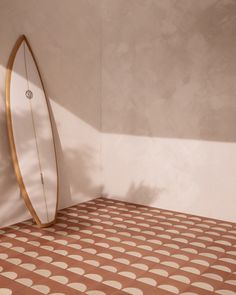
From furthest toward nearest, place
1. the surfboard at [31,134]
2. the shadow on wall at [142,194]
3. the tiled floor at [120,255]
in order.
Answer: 1. the shadow on wall at [142,194]
2. the surfboard at [31,134]
3. the tiled floor at [120,255]

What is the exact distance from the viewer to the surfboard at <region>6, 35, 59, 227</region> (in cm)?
381

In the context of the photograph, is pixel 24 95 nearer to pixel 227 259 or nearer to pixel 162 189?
pixel 162 189

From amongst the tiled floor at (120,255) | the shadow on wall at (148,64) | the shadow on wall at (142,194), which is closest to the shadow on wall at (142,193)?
the shadow on wall at (142,194)

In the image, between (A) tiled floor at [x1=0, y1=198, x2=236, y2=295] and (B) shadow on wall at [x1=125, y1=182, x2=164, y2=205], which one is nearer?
(A) tiled floor at [x1=0, y1=198, x2=236, y2=295]

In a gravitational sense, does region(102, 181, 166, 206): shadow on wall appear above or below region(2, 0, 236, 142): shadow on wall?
below

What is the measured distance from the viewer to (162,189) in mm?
4629

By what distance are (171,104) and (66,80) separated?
1.23 metres

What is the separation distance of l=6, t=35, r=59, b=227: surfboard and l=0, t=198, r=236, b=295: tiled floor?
0.28m

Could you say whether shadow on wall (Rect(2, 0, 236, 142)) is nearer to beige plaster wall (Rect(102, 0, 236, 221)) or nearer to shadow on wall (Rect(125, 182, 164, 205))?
beige plaster wall (Rect(102, 0, 236, 221))

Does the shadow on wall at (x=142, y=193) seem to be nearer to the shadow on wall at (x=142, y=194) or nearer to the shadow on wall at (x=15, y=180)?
the shadow on wall at (x=142, y=194)

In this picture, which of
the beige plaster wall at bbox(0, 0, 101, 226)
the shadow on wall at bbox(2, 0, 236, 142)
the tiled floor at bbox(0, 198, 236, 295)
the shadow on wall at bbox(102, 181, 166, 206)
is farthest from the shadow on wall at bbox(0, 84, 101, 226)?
the shadow on wall at bbox(102, 181, 166, 206)

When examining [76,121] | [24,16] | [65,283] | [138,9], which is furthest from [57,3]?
[65,283]

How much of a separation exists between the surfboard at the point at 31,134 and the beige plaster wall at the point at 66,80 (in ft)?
0.34

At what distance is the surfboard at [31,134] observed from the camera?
381cm
